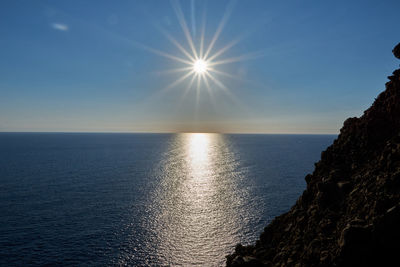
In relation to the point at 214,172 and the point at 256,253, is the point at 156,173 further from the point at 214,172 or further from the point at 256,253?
the point at 256,253

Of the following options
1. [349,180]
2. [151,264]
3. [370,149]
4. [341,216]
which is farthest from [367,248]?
[151,264]

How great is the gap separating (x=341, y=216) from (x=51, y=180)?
397 ft

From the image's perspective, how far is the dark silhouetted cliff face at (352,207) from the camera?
1304 cm

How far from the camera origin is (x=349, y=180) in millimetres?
19188

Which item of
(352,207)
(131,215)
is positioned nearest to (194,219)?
(131,215)

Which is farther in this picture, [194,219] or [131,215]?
[131,215]

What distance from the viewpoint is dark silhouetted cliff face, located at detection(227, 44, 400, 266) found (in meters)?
13.0

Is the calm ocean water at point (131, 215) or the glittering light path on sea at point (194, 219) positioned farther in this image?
the glittering light path on sea at point (194, 219)

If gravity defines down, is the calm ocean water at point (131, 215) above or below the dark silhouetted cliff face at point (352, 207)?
below

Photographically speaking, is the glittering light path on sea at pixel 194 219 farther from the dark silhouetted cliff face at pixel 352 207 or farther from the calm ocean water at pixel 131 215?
the dark silhouetted cliff face at pixel 352 207

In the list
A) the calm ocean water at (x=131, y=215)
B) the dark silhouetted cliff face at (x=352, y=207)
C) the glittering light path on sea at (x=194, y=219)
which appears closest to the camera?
the dark silhouetted cliff face at (x=352, y=207)

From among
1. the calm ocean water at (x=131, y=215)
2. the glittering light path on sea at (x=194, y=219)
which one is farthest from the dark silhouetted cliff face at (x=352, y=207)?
the calm ocean water at (x=131, y=215)

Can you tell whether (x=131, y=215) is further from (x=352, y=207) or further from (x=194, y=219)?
(x=352, y=207)

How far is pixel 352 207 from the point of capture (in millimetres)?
16250
